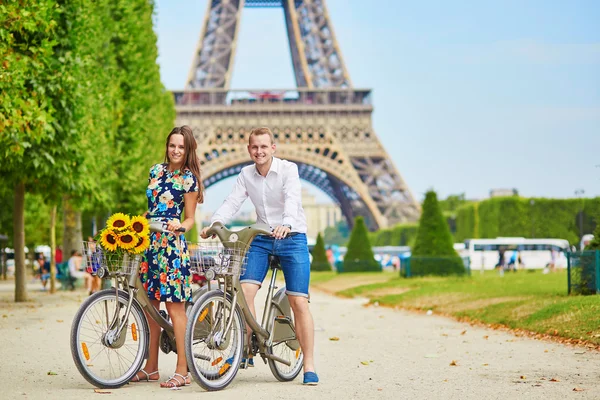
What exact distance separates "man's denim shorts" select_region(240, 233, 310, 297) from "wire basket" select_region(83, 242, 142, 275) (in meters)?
0.80

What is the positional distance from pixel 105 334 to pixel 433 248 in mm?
25194

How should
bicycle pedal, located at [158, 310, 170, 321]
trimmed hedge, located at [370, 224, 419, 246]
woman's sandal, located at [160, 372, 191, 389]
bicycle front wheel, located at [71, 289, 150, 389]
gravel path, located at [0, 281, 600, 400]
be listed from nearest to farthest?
bicycle front wheel, located at [71, 289, 150, 389] → gravel path, located at [0, 281, 600, 400] → woman's sandal, located at [160, 372, 191, 389] → bicycle pedal, located at [158, 310, 170, 321] → trimmed hedge, located at [370, 224, 419, 246]

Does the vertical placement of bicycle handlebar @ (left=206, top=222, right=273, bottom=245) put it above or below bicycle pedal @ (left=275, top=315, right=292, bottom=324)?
above

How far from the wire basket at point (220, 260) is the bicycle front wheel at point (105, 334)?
59 centimetres

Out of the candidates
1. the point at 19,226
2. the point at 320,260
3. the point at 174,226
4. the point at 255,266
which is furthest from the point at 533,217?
the point at 174,226

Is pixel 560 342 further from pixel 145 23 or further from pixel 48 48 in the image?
pixel 145 23

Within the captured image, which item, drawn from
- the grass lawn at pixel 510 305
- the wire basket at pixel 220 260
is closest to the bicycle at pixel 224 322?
the wire basket at pixel 220 260

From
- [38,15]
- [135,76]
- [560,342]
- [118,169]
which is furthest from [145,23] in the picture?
[560,342]

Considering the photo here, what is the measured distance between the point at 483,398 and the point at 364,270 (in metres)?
36.7

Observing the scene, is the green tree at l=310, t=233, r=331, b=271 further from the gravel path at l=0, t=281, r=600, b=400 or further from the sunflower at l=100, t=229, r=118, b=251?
the sunflower at l=100, t=229, r=118, b=251

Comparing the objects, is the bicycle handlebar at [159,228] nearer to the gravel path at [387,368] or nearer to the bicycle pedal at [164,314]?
the bicycle pedal at [164,314]

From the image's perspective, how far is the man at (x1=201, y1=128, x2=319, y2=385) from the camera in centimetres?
733

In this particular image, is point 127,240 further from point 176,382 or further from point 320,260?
point 320,260


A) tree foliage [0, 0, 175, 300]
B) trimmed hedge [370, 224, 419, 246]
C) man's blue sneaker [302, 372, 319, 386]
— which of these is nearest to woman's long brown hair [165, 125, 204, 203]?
man's blue sneaker [302, 372, 319, 386]
